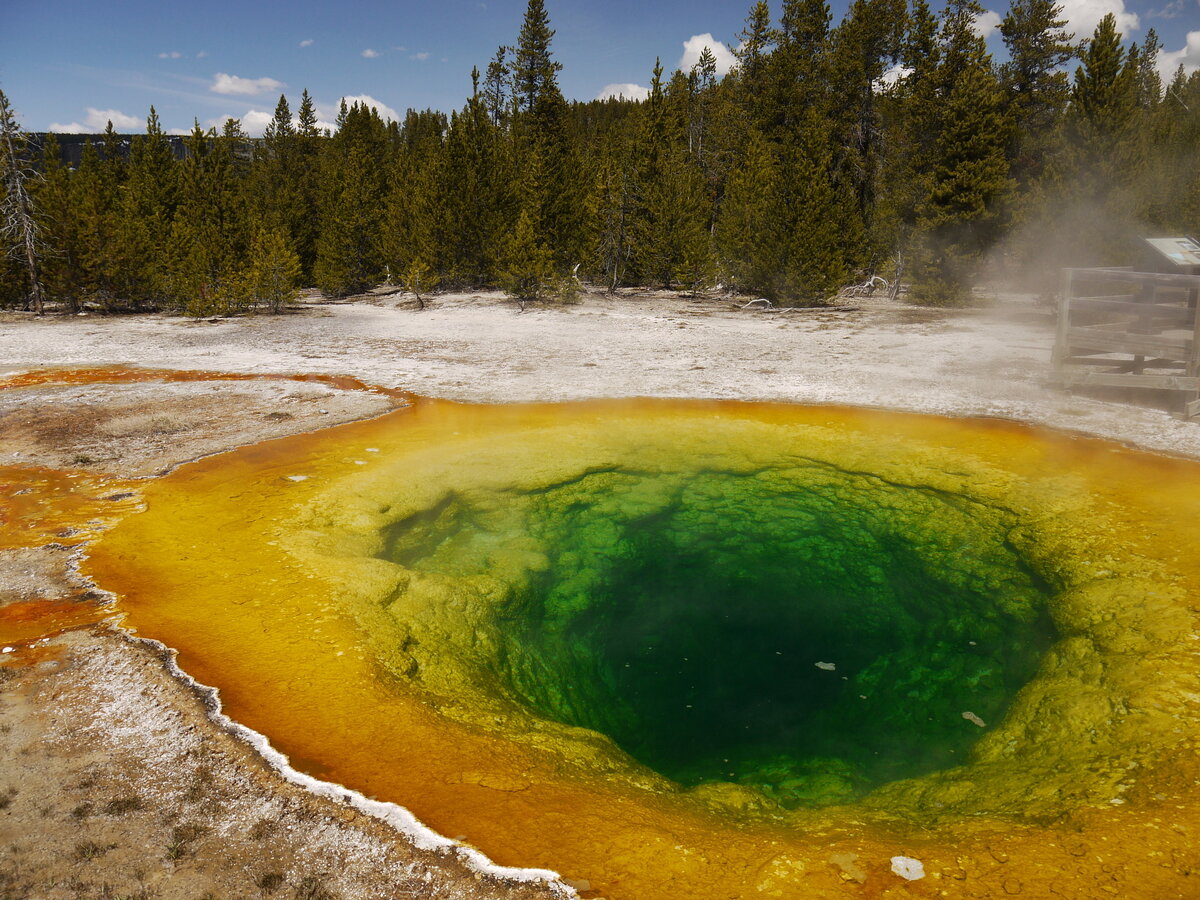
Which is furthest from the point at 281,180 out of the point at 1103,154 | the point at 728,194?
the point at 1103,154

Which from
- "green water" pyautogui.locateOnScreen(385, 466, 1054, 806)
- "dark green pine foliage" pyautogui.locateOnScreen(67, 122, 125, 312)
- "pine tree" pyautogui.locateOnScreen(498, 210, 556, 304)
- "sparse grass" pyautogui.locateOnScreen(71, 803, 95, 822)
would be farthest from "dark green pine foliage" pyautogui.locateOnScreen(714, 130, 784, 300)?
"sparse grass" pyautogui.locateOnScreen(71, 803, 95, 822)

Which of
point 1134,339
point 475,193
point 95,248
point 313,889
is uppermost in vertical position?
point 475,193

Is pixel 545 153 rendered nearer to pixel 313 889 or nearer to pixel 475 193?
pixel 475 193

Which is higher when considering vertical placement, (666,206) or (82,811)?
(666,206)

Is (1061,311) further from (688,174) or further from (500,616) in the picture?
(688,174)

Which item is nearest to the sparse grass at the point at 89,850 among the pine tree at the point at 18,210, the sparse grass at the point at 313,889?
the sparse grass at the point at 313,889

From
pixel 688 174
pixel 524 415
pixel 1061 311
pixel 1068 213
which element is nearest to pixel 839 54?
pixel 688 174

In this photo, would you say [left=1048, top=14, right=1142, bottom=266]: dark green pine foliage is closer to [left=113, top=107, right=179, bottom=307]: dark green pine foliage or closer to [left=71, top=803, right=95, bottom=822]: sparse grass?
[left=71, top=803, right=95, bottom=822]: sparse grass

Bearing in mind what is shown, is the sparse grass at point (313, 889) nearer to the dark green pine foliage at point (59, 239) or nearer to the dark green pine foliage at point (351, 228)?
the dark green pine foliage at point (59, 239)
